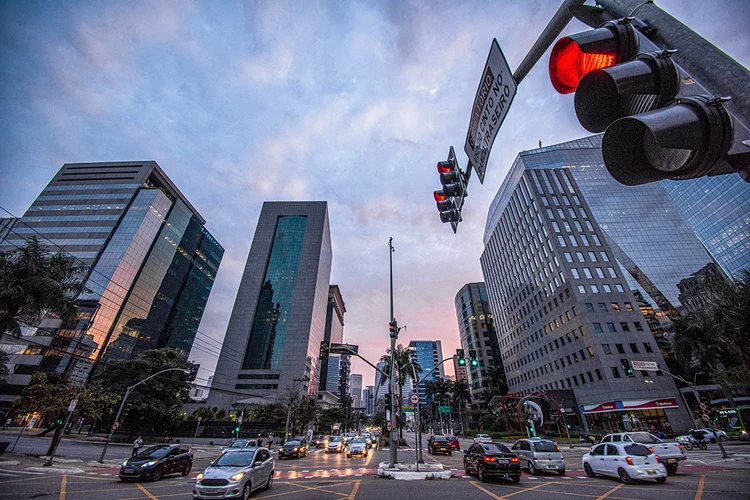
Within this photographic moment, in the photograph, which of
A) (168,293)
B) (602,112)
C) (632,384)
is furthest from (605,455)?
(168,293)

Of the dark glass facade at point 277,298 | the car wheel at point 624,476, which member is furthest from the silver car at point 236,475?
the dark glass facade at point 277,298

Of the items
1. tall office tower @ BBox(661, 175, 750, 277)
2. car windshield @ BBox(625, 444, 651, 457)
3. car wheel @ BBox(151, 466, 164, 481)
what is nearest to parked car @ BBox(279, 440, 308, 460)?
car wheel @ BBox(151, 466, 164, 481)

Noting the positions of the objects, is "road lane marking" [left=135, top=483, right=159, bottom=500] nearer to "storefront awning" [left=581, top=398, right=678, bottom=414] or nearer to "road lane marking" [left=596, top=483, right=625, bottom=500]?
"road lane marking" [left=596, top=483, right=625, bottom=500]

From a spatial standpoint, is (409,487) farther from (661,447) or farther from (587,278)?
(587,278)

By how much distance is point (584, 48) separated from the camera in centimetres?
264

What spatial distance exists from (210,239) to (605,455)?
136m

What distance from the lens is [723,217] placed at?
6756cm

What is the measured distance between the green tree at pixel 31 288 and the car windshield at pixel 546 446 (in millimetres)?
27935

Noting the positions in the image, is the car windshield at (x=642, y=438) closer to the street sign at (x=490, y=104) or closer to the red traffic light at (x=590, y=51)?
the street sign at (x=490, y=104)

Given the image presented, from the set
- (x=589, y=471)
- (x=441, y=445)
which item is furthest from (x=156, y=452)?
(x=441, y=445)

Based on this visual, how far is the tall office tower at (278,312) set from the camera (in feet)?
318

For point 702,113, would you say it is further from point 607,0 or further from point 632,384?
point 632,384

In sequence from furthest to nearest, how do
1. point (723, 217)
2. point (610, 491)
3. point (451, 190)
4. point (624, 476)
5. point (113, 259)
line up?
1. point (113, 259)
2. point (723, 217)
3. point (624, 476)
4. point (610, 491)
5. point (451, 190)

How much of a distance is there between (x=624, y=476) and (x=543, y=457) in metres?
3.99
